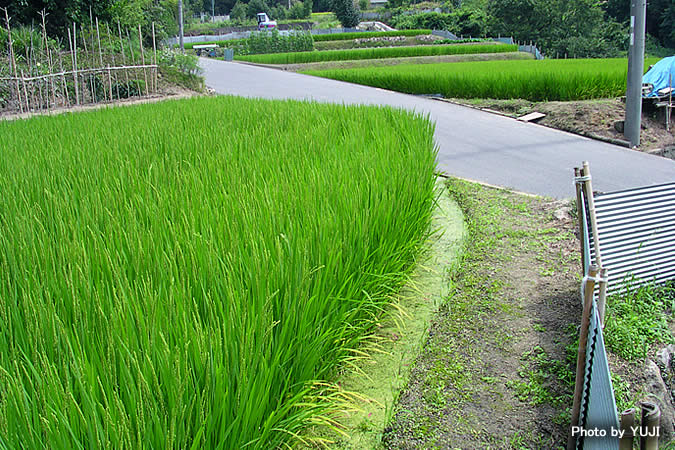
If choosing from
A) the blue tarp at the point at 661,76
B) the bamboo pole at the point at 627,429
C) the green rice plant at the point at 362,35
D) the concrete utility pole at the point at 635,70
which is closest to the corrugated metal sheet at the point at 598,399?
the bamboo pole at the point at 627,429

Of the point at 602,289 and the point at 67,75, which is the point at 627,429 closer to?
the point at 602,289

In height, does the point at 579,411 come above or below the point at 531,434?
above

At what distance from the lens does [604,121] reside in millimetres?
10234

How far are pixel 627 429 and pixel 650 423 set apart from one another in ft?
0.31

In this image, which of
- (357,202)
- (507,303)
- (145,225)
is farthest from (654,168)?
(145,225)

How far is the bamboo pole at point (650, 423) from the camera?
1.65m

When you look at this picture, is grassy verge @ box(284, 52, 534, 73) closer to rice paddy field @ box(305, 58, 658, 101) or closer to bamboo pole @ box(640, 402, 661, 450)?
rice paddy field @ box(305, 58, 658, 101)

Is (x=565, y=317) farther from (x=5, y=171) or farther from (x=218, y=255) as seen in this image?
(x=5, y=171)

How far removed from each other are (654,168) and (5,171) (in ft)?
23.8

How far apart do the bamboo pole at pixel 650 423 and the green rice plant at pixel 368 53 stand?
27.8m

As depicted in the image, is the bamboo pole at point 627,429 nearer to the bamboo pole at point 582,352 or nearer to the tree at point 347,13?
the bamboo pole at point 582,352

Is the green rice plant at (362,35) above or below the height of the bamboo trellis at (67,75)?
above

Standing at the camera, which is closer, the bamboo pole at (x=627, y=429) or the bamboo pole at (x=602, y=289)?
the bamboo pole at (x=627, y=429)

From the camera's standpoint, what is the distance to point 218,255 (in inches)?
95.3
